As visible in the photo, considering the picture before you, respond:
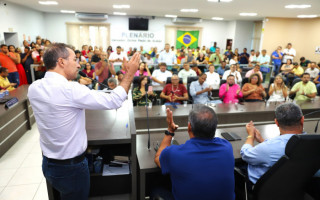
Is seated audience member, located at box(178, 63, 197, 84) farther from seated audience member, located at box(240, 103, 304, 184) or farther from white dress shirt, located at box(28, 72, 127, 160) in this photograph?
white dress shirt, located at box(28, 72, 127, 160)

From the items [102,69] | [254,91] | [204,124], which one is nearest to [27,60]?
[102,69]

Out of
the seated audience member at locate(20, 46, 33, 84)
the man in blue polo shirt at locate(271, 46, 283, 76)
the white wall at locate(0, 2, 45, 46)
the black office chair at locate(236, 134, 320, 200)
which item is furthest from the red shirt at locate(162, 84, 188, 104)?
the man in blue polo shirt at locate(271, 46, 283, 76)

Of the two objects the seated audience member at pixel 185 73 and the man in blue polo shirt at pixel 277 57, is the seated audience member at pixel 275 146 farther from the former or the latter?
the man in blue polo shirt at pixel 277 57

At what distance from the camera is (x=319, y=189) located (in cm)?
172

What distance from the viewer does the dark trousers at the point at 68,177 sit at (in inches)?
56.6

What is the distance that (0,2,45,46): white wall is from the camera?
7.28 meters

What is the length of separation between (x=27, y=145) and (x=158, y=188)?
3068 millimetres

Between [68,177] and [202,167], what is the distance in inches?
34.8

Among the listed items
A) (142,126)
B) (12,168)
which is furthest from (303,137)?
(12,168)

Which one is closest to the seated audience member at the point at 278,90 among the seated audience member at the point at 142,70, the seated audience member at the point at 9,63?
the seated audience member at the point at 142,70

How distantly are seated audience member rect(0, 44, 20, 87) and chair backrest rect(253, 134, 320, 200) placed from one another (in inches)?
260

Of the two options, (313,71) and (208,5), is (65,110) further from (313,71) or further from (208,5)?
(313,71)

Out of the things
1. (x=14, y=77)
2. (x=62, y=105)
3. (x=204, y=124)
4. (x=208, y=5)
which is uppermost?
(x=208, y=5)

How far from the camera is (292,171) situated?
1.45m
